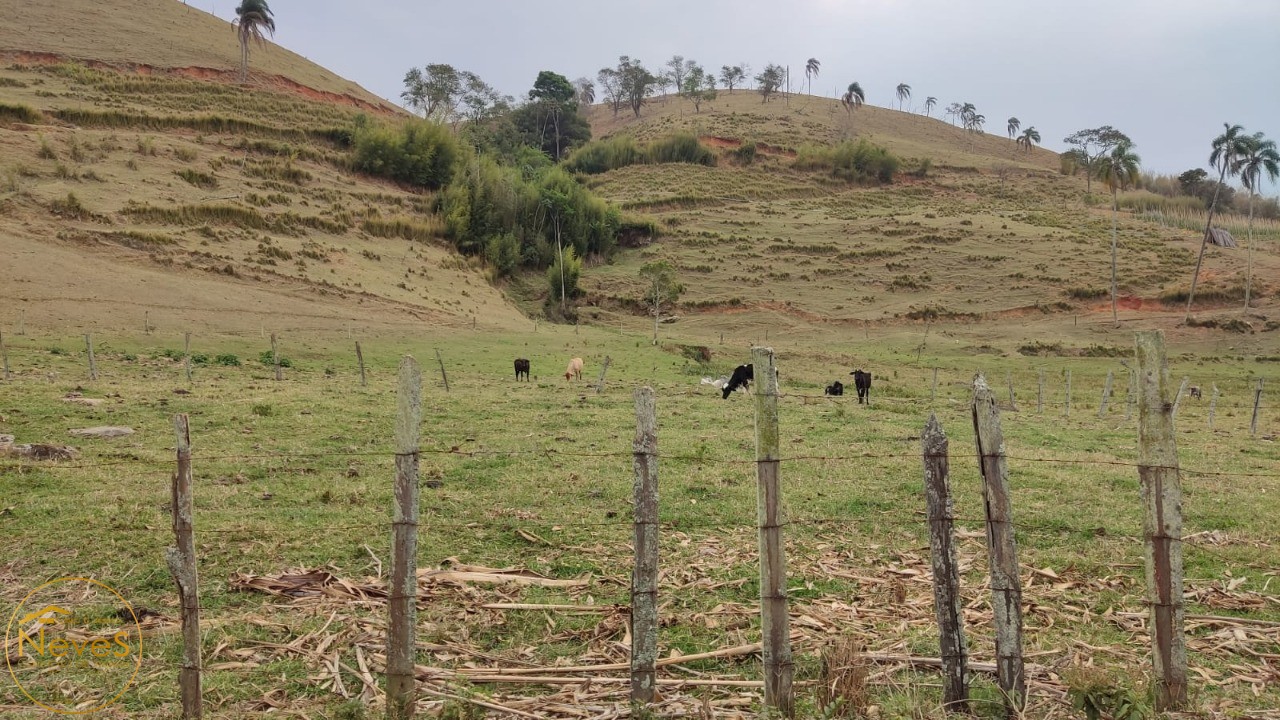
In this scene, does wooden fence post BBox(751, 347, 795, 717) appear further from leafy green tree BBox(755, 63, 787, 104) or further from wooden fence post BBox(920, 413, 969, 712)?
leafy green tree BBox(755, 63, 787, 104)

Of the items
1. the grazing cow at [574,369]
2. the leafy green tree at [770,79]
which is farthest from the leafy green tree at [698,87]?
the grazing cow at [574,369]

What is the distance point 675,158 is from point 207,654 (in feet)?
341

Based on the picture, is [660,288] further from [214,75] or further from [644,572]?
[214,75]

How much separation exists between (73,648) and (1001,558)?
674cm

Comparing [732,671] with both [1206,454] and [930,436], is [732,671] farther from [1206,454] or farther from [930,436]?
[1206,454]

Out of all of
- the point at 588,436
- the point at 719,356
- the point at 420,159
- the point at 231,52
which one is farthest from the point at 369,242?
the point at 231,52

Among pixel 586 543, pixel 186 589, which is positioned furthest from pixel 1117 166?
pixel 186 589

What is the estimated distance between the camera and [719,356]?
45531mm

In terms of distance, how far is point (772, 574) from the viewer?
5391 mm

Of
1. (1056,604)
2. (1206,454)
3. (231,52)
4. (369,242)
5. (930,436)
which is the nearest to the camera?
(930,436)

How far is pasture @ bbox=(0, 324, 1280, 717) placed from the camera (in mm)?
5949

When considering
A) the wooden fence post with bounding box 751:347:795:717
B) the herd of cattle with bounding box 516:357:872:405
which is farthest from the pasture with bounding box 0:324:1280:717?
the herd of cattle with bounding box 516:357:872:405

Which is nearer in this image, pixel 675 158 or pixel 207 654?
pixel 207 654

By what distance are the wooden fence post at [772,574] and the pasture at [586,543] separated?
0.90ft
